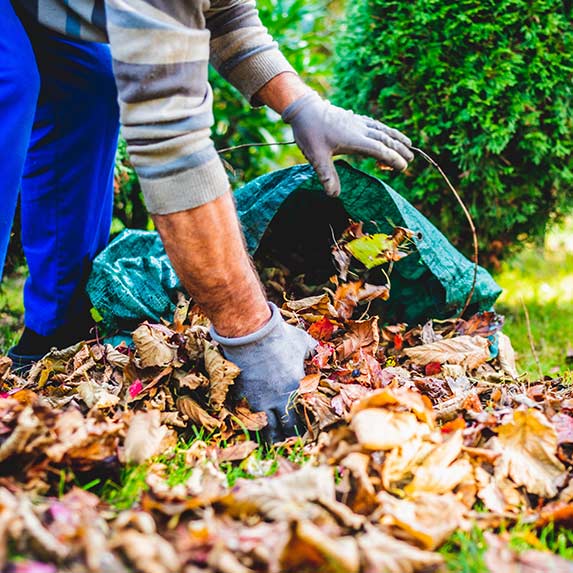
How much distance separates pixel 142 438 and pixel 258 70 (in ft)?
3.57

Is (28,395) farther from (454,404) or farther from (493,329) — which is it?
(493,329)

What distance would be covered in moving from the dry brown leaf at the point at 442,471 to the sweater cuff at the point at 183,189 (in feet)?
2.26

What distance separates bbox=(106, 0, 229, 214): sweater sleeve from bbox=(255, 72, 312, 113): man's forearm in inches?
19.1

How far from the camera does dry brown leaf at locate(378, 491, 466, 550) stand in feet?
3.45

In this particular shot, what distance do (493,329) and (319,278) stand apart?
0.60 metres

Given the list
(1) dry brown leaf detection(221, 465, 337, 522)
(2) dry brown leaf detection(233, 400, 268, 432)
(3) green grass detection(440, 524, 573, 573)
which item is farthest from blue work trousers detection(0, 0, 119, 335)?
(3) green grass detection(440, 524, 573, 573)

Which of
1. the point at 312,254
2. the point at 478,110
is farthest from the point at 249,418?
the point at 478,110

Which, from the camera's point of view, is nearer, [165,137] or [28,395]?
[165,137]

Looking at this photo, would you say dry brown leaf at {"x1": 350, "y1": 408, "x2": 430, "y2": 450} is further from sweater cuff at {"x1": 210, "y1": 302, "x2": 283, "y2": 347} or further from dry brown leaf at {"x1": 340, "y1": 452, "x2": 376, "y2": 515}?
sweater cuff at {"x1": 210, "y1": 302, "x2": 283, "y2": 347}

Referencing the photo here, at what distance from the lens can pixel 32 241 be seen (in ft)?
6.87

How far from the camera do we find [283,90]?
6.09 ft

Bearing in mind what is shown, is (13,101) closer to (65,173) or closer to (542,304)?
(65,173)

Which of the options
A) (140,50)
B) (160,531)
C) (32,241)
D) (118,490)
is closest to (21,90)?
(140,50)

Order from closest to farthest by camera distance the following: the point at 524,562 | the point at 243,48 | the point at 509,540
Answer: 1. the point at 524,562
2. the point at 509,540
3. the point at 243,48
